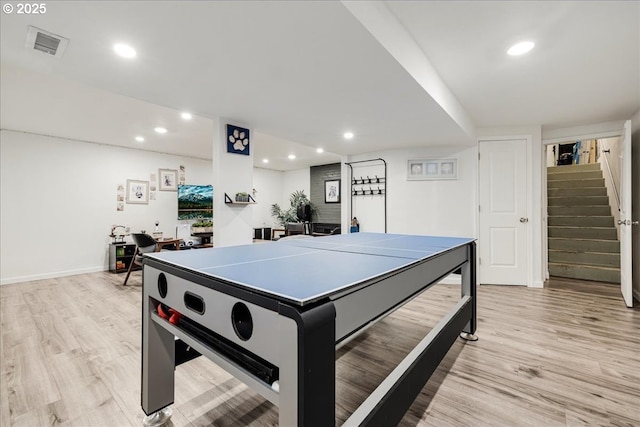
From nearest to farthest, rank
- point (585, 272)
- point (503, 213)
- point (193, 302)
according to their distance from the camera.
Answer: point (193, 302) → point (503, 213) → point (585, 272)

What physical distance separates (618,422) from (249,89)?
3122 millimetres

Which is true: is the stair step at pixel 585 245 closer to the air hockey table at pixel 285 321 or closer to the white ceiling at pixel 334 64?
the white ceiling at pixel 334 64

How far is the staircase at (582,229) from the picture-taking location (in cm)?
452

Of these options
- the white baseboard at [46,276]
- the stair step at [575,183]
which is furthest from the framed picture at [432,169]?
the white baseboard at [46,276]

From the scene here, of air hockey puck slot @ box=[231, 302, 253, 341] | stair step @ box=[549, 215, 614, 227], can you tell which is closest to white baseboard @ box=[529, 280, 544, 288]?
stair step @ box=[549, 215, 614, 227]

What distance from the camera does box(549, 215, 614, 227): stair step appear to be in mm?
5032

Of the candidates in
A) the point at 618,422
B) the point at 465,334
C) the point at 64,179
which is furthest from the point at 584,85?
the point at 64,179

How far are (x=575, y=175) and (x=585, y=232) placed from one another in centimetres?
212

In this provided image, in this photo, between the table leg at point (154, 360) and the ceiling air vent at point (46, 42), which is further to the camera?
the ceiling air vent at point (46, 42)

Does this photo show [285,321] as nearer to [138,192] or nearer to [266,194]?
[138,192]

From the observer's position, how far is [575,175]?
6.38 metres

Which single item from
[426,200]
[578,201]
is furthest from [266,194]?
[578,201]

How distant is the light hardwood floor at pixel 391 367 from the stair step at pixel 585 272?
147cm

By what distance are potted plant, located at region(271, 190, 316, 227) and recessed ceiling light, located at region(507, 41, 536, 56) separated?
255 inches
